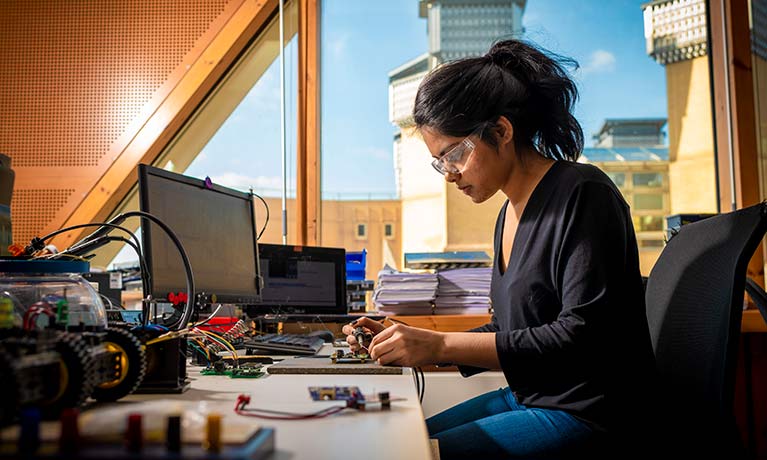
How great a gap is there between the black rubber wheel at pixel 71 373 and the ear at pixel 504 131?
3.40ft

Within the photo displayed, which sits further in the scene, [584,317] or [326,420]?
[584,317]

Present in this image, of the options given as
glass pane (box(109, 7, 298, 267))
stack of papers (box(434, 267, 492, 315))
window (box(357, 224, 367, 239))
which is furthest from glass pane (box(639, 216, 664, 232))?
glass pane (box(109, 7, 298, 267))

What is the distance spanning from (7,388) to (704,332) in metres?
1.14

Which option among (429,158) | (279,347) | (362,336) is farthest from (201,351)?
(429,158)

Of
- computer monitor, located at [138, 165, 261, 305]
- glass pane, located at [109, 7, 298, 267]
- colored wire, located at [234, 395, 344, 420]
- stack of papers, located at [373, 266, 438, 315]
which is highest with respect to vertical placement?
glass pane, located at [109, 7, 298, 267]

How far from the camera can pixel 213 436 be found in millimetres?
557

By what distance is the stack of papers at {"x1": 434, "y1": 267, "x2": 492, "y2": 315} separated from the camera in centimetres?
259

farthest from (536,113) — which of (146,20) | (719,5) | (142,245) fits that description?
(146,20)

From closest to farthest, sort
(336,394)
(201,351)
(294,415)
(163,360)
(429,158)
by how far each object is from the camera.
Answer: (294,415)
(336,394)
(163,360)
(201,351)
(429,158)

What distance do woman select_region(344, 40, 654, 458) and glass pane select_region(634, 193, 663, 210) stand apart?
1.71 meters

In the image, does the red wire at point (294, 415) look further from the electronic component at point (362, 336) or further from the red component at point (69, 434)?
the electronic component at point (362, 336)

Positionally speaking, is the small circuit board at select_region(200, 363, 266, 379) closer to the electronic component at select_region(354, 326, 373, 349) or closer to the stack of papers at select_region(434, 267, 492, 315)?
the electronic component at select_region(354, 326, 373, 349)

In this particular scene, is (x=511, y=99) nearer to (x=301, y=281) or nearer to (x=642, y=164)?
(x=301, y=281)

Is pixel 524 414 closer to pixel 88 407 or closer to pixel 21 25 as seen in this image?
pixel 88 407
